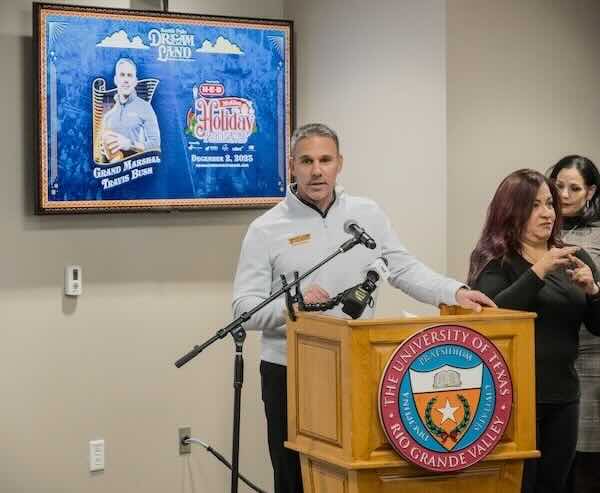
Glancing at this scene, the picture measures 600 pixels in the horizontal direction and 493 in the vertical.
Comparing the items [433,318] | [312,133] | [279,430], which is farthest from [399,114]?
[433,318]

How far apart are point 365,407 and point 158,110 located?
2228 millimetres

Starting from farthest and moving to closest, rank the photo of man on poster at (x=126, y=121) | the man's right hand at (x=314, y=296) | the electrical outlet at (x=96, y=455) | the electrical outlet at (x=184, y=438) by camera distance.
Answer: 1. the electrical outlet at (x=184, y=438)
2. the electrical outlet at (x=96, y=455)
3. the photo of man on poster at (x=126, y=121)
4. the man's right hand at (x=314, y=296)

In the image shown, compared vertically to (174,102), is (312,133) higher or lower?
lower

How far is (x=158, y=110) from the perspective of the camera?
14.8 ft

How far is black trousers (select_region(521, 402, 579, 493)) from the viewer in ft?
10.8

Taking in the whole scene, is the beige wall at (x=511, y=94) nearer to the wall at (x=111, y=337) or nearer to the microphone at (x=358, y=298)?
the wall at (x=111, y=337)

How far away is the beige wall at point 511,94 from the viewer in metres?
4.87

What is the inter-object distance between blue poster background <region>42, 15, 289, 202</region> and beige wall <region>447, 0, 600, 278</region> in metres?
0.77

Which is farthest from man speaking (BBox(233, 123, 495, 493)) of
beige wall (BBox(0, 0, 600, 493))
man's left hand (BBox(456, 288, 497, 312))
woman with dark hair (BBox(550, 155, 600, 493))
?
beige wall (BBox(0, 0, 600, 493))

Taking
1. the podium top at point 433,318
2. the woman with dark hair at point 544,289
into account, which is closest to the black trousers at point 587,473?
the woman with dark hair at point 544,289

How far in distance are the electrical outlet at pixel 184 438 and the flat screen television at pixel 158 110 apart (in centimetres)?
95

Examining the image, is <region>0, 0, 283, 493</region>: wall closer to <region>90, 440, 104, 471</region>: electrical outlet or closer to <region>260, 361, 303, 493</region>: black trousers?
<region>90, 440, 104, 471</region>: electrical outlet

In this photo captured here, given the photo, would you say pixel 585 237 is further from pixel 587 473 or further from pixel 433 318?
pixel 433 318

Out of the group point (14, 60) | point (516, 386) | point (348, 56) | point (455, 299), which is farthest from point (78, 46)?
point (516, 386)
